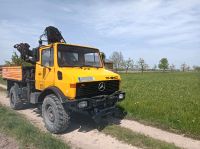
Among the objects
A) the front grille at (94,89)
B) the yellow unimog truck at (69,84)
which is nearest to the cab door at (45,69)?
the yellow unimog truck at (69,84)

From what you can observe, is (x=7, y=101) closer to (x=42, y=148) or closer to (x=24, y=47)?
(x=24, y=47)

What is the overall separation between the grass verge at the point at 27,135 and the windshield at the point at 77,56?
7.30 feet

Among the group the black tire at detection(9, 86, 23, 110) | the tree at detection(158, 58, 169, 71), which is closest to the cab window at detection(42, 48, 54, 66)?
the black tire at detection(9, 86, 23, 110)

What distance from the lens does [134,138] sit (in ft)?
23.5

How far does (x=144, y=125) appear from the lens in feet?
28.5

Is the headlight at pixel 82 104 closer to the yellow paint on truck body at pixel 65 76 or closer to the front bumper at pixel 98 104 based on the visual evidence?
the front bumper at pixel 98 104

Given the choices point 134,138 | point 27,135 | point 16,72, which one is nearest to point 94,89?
point 134,138

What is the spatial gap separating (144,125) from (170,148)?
7.57 ft

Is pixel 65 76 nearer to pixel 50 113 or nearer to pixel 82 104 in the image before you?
pixel 82 104

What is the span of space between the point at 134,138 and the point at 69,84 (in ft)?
7.89

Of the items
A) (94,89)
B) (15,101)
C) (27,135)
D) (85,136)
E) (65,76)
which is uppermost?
(65,76)

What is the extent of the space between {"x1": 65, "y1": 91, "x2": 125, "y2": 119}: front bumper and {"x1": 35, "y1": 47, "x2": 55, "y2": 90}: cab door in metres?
1.29

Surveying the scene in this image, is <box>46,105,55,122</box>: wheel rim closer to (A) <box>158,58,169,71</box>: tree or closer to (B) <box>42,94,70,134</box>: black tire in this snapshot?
(B) <box>42,94,70,134</box>: black tire

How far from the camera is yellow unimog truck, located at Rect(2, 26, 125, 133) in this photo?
7.48 m
